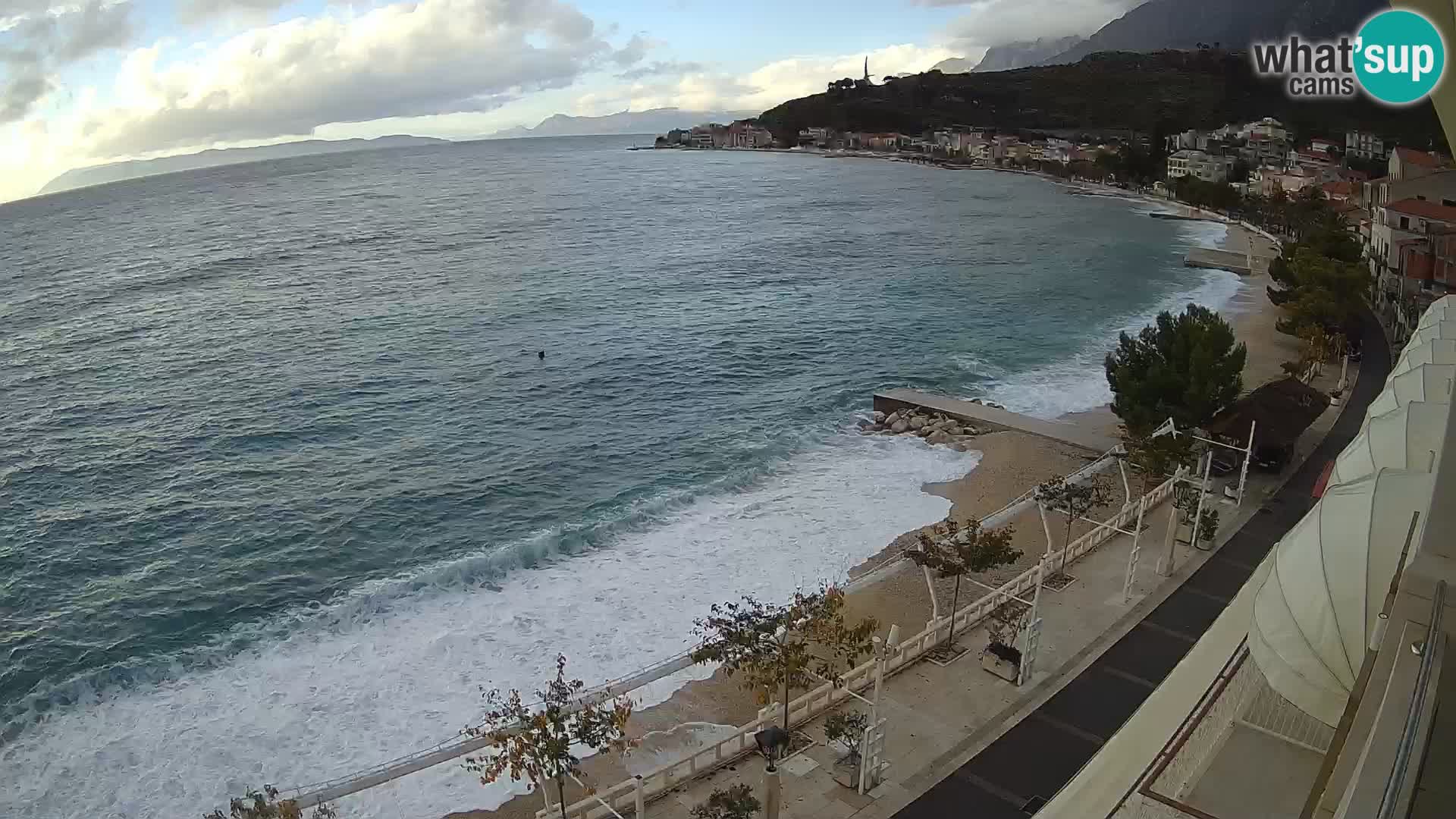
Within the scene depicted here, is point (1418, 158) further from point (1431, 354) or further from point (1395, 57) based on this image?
point (1431, 354)

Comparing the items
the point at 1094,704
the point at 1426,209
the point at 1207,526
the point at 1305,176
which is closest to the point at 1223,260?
the point at 1426,209

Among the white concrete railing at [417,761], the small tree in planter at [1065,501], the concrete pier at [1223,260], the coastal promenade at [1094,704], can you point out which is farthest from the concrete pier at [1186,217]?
the white concrete railing at [417,761]

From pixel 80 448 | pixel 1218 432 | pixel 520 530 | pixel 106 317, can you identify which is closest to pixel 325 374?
pixel 80 448

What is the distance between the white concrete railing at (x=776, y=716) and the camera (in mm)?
14062

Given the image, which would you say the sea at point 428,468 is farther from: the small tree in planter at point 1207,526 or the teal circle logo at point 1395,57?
the teal circle logo at point 1395,57

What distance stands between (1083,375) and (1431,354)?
25.1 meters

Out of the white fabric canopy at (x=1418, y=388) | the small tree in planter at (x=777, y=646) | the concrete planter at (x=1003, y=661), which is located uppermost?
the white fabric canopy at (x=1418, y=388)

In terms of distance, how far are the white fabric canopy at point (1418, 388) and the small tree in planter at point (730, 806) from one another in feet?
38.8

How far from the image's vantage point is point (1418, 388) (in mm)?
15609

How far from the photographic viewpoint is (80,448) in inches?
1468

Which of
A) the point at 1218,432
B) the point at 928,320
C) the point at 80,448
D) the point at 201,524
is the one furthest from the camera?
the point at 928,320

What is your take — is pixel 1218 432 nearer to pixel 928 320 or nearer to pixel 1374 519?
pixel 1374 519

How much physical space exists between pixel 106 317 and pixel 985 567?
223ft

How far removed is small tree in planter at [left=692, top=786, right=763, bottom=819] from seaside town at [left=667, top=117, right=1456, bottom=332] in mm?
41899
